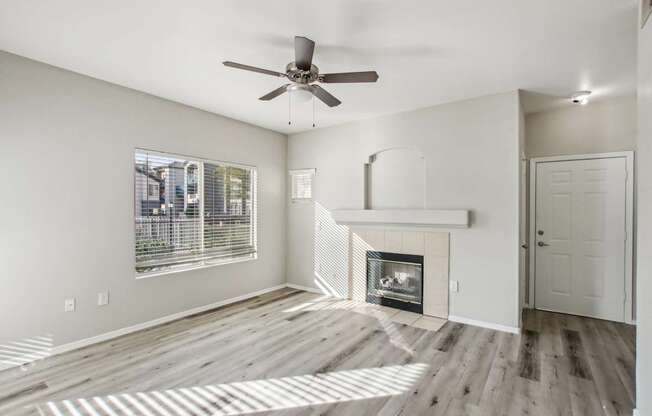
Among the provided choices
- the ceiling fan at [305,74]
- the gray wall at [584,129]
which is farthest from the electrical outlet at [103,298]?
the gray wall at [584,129]

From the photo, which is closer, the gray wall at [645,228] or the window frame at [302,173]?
the gray wall at [645,228]

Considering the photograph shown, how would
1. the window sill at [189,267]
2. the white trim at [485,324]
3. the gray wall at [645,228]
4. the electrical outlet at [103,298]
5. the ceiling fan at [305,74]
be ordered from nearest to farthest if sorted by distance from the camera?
the gray wall at [645,228]
the ceiling fan at [305,74]
the electrical outlet at [103,298]
the white trim at [485,324]
the window sill at [189,267]

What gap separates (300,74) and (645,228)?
2386 millimetres

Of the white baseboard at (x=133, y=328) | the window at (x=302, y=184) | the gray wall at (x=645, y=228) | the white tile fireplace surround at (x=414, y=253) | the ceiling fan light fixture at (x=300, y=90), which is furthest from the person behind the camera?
the window at (x=302, y=184)

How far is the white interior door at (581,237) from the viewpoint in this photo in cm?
382

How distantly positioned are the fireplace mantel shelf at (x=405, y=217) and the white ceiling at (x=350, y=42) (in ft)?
4.63

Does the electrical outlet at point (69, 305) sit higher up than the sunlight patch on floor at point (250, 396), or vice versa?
the electrical outlet at point (69, 305)

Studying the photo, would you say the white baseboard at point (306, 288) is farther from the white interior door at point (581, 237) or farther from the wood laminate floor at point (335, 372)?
Result: the white interior door at point (581, 237)

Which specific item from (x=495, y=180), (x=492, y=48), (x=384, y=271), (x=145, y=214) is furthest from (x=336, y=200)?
(x=492, y=48)

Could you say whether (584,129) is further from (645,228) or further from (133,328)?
(133,328)

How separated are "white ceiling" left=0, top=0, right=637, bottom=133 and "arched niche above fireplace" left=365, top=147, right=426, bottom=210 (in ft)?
3.26

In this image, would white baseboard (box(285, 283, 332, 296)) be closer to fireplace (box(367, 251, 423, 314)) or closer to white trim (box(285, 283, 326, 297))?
white trim (box(285, 283, 326, 297))

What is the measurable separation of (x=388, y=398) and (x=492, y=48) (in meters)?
2.85

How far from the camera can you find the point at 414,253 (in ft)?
13.9
